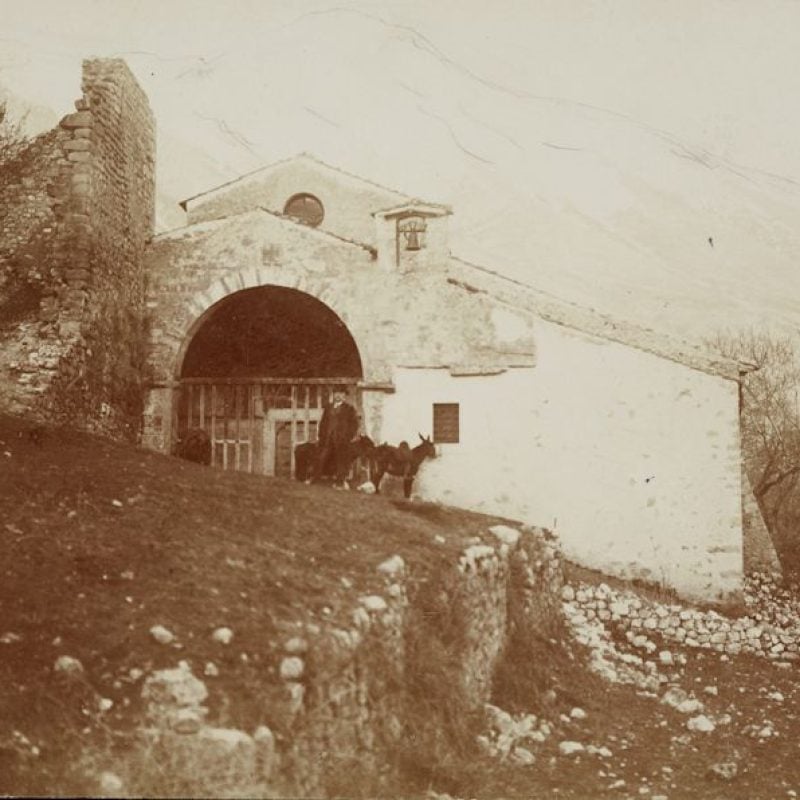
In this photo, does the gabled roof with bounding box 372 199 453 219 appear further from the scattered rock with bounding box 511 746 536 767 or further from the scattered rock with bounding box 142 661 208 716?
the scattered rock with bounding box 142 661 208 716

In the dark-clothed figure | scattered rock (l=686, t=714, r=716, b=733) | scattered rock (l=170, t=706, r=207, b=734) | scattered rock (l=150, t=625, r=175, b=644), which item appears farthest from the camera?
the dark-clothed figure

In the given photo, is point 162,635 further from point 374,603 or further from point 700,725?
point 700,725

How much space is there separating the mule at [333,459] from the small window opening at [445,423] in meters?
1.01

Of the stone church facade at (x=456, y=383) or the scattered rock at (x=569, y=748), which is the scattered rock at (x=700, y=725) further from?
the stone church facade at (x=456, y=383)

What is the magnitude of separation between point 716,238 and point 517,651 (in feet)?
159

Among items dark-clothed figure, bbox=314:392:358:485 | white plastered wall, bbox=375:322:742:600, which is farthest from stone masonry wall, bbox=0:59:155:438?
white plastered wall, bbox=375:322:742:600

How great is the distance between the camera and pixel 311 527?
8172mm

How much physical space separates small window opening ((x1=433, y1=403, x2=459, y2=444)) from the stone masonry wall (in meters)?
4.65

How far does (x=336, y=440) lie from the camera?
43.8 ft

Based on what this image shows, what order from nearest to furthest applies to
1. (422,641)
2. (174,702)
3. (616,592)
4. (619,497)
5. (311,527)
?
(174,702) < (422,641) < (311,527) < (616,592) < (619,497)

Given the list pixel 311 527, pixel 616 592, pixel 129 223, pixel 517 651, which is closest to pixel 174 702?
pixel 311 527

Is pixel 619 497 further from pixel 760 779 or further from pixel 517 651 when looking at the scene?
pixel 760 779

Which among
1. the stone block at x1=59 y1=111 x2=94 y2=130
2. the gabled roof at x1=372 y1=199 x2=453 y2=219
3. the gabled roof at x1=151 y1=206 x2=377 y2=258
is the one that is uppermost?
the stone block at x1=59 y1=111 x2=94 y2=130

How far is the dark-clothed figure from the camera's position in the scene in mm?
13305
